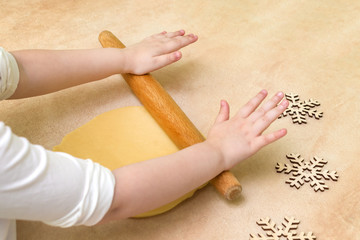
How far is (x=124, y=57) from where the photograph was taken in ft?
2.93

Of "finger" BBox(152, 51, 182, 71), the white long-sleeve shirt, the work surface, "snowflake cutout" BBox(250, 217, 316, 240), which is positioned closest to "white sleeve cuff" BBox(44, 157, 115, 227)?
the white long-sleeve shirt

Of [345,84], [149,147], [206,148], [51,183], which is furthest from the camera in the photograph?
[345,84]

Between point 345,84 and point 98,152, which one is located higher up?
point 345,84

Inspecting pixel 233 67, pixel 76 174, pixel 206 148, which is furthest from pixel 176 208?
pixel 233 67

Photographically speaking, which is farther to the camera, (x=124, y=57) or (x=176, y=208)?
(x=124, y=57)

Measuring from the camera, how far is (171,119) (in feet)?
2.58

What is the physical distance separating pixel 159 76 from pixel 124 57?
0.14 metres

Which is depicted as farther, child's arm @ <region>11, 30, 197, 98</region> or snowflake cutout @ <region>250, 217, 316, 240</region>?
child's arm @ <region>11, 30, 197, 98</region>

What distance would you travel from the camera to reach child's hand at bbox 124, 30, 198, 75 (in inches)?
35.4

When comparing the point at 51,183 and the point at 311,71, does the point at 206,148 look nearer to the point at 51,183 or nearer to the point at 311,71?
the point at 51,183

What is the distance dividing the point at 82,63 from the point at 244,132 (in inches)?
16.1

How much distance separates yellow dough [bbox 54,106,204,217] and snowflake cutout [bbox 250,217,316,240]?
241 mm

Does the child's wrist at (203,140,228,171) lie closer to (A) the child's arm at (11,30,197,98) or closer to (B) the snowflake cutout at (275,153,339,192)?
(B) the snowflake cutout at (275,153,339,192)

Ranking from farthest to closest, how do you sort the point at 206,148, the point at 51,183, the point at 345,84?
the point at 345,84, the point at 206,148, the point at 51,183
